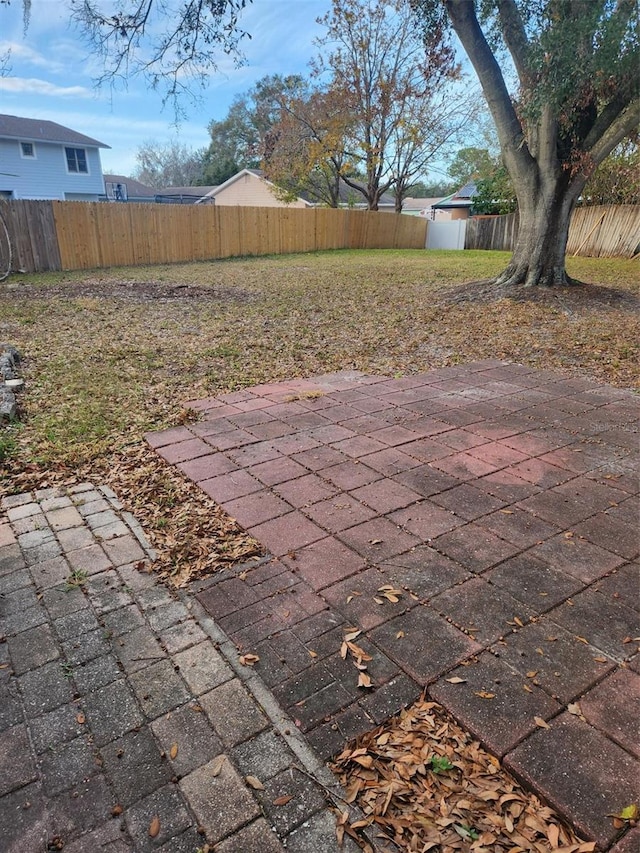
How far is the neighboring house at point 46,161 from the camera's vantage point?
21.5 metres

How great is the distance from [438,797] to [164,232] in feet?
49.3

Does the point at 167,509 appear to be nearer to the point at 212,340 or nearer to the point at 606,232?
the point at 212,340

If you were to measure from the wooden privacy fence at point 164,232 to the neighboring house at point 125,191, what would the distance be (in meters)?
17.1

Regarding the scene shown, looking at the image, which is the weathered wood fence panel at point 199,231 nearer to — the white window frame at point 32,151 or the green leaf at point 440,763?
the white window frame at point 32,151

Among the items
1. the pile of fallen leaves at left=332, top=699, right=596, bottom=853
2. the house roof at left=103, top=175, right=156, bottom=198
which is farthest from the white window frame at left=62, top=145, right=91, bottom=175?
the pile of fallen leaves at left=332, top=699, right=596, bottom=853

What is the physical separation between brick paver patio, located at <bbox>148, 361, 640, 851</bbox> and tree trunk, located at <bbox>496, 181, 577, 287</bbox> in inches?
205

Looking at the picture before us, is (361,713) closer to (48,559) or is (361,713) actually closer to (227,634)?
(227,634)

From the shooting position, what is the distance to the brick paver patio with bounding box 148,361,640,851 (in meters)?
1.49

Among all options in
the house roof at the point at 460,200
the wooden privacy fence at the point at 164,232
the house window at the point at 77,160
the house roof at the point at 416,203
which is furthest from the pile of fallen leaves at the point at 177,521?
the house roof at the point at 416,203

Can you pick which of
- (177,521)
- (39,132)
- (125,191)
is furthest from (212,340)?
(125,191)

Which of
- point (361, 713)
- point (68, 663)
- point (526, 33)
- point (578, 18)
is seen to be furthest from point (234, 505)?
point (526, 33)

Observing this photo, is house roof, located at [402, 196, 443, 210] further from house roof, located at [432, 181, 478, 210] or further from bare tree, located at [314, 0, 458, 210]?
bare tree, located at [314, 0, 458, 210]

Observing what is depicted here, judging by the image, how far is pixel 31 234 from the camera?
11.7 m

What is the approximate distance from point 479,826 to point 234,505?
1679 millimetres
